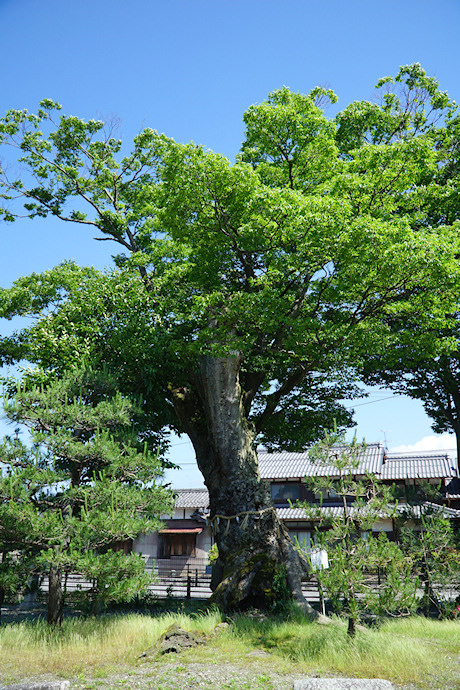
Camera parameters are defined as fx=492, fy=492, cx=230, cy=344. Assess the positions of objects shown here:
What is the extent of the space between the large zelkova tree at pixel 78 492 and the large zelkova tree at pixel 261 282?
2.46 metres

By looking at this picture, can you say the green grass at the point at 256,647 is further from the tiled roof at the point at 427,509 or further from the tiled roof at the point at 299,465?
the tiled roof at the point at 299,465

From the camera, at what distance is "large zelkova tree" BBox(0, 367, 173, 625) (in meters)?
9.37

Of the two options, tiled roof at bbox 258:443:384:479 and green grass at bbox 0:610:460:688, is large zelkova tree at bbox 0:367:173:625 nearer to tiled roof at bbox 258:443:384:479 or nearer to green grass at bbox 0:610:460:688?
green grass at bbox 0:610:460:688

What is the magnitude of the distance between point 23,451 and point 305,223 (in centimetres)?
791

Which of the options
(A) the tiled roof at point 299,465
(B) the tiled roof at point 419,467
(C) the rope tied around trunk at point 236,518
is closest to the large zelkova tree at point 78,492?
(C) the rope tied around trunk at point 236,518

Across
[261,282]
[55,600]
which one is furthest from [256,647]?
[261,282]

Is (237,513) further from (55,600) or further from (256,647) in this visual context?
(55,600)

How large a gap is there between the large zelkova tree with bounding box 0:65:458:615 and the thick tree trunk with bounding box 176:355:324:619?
0.04m

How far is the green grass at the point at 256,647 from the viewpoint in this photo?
7.52 m

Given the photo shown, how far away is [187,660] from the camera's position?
8.30m

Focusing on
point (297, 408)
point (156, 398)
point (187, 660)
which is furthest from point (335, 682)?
point (297, 408)

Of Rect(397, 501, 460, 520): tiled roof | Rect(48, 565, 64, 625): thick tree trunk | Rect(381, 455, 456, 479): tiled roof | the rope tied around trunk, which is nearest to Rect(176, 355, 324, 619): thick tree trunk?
the rope tied around trunk

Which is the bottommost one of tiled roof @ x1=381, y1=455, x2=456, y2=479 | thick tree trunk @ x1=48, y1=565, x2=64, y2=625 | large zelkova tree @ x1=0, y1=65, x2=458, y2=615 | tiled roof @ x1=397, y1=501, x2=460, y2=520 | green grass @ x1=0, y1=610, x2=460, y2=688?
green grass @ x1=0, y1=610, x2=460, y2=688

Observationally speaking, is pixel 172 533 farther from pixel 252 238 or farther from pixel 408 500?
pixel 252 238
